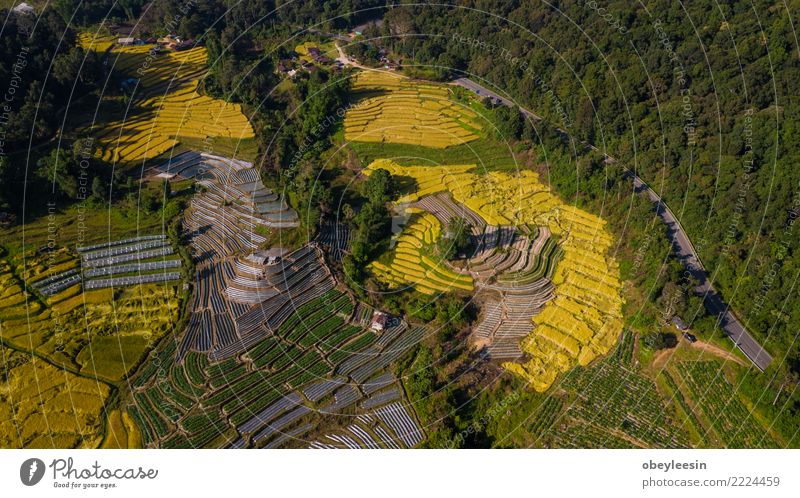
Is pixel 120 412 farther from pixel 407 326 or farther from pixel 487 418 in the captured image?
pixel 487 418

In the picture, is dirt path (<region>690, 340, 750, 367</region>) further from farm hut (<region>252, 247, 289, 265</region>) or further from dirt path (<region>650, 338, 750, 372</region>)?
farm hut (<region>252, 247, 289, 265</region>)

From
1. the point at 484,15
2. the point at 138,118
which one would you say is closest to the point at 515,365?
the point at 138,118

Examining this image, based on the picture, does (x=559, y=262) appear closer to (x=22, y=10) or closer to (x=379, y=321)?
(x=379, y=321)

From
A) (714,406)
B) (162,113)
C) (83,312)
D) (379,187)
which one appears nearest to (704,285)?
(714,406)

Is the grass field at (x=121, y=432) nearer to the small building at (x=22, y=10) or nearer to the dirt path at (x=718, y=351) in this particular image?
the dirt path at (x=718, y=351)

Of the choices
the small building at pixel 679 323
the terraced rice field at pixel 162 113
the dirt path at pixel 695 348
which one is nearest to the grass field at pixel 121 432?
the terraced rice field at pixel 162 113

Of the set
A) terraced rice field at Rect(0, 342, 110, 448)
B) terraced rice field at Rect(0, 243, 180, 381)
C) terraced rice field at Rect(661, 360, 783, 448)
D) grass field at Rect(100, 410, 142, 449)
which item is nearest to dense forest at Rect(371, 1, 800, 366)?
terraced rice field at Rect(661, 360, 783, 448)

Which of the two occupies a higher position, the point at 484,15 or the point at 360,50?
the point at 484,15
